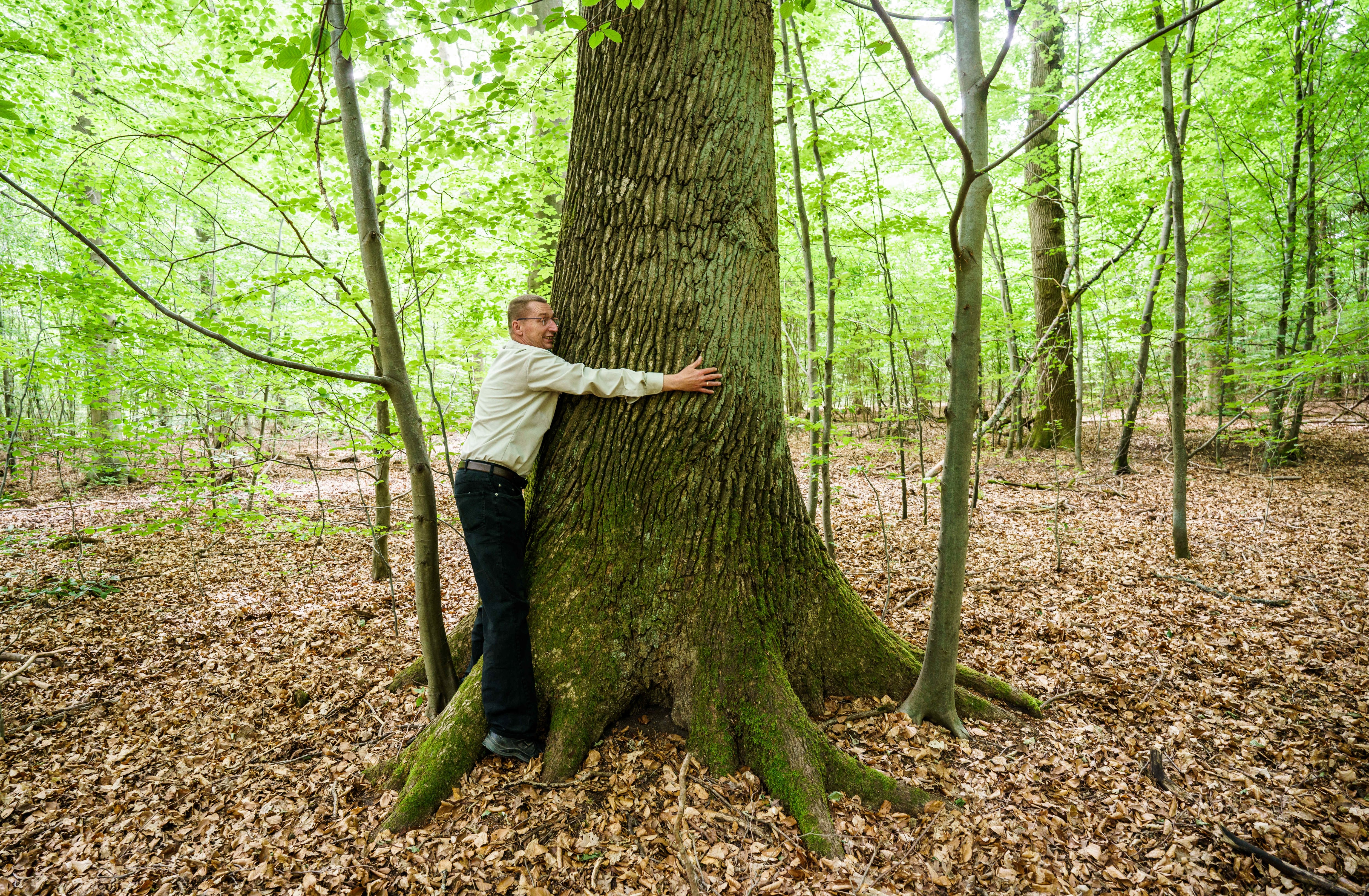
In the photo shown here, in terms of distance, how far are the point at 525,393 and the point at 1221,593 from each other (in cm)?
535

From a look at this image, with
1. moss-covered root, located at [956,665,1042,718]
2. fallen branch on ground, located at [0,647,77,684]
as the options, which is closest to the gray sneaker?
moss-covered root, located at [956,665,1042,718]

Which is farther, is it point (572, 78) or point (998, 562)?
point (572, 78)

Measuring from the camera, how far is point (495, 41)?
158 inches

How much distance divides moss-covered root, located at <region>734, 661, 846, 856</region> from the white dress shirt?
1.52m

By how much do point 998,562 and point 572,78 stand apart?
22.1 feet

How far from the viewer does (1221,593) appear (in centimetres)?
430

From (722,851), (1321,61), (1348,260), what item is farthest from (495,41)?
(1348,260)

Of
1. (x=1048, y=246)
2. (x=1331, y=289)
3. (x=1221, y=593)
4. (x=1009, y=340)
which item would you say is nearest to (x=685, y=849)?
(x=1221, y=593)

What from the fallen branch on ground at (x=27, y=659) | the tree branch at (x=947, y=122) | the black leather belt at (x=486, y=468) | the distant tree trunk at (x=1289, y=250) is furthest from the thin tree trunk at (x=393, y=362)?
the distant tree trunk at (x=1289, y=250)

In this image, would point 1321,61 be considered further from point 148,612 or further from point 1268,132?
point 148,612

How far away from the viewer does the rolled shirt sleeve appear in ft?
8.93

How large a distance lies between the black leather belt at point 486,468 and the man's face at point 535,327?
2.12 ft

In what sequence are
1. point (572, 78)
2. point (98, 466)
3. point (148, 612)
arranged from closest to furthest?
1. point (98, 466)
2. point (148, 612)
3. point (572, 78)

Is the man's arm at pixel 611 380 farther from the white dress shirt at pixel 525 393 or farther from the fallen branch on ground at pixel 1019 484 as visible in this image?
the fallen branch on ground at pixel 1019 484
